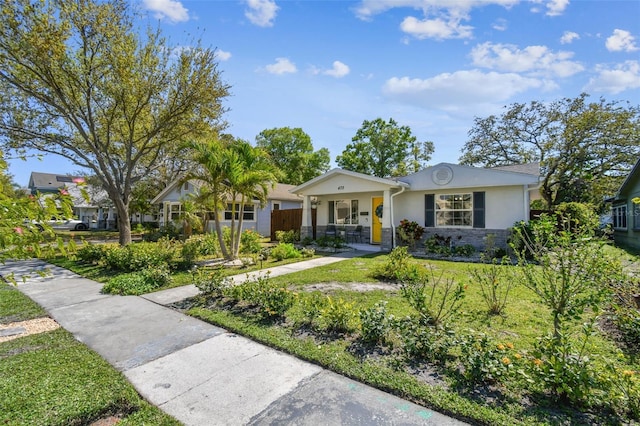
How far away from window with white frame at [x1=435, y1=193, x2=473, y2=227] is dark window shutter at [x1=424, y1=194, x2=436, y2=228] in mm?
162

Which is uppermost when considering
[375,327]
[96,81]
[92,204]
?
[96,81]

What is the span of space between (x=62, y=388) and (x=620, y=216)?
23988 mm

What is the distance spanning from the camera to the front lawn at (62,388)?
2.56 metres

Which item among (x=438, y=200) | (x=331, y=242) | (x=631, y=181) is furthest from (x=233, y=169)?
(x=631, y=181)

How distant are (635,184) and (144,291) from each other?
777 inches

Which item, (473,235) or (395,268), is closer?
(395,268)

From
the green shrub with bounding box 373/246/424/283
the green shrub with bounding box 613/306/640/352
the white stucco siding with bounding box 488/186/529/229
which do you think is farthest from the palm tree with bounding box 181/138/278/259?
the white stucco siding with bounding box 488/186/529/229

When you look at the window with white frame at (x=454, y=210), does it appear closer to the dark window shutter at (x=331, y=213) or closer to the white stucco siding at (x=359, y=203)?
the white stucco siding at (x=359, y=203)

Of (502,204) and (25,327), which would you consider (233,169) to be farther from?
(502,204)

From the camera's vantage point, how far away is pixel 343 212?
15719 millimetres

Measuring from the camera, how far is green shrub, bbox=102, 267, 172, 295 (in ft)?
21.9

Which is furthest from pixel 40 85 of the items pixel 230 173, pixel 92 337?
pixel 92 337

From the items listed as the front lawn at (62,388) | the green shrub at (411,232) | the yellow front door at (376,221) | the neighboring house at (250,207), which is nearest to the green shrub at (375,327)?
the front lawn at (62,388)

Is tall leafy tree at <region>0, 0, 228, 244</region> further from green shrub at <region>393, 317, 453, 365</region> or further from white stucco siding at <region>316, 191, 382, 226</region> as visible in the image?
green shrub at <region>393, 317, 453, 365</region>
